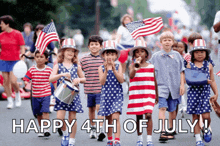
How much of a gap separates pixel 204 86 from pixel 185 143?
0.97 meters

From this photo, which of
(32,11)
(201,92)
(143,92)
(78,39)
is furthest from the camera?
(78,39)

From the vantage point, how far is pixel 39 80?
7941 mm

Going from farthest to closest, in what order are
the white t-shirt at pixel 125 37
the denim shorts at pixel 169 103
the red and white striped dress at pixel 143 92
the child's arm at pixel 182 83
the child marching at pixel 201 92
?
1. the white t-shirt at pixel 125 37
2. the denim shorts at pixel 169 103
3. the child's arm at pixel 182 83
4. the child marching at pixel 201 92
5. the red and white striped dress at pixel 143 92

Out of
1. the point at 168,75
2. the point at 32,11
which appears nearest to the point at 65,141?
the point at 168,75

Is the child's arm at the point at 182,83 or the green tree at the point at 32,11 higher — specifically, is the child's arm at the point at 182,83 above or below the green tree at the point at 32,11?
below

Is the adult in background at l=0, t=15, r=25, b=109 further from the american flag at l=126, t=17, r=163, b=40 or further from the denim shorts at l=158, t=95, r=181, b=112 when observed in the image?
the denim shorts at l=158, t=95, r=181, b=112

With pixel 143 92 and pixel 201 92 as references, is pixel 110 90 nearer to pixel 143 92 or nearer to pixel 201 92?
pixel 143 92

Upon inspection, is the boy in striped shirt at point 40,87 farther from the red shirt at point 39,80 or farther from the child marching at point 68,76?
the child marching at point 68,76

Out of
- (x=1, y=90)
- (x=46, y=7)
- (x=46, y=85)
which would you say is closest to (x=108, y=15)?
(x=46, y=7)

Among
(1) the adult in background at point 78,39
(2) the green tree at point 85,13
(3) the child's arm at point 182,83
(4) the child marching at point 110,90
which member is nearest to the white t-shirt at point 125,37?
(3) the child's arm at point 182,83

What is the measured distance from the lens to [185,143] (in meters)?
6.99

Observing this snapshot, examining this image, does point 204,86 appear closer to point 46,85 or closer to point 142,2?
point 46,85

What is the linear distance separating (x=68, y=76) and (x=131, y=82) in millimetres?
961

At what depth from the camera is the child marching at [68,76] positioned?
6621 millimetres
